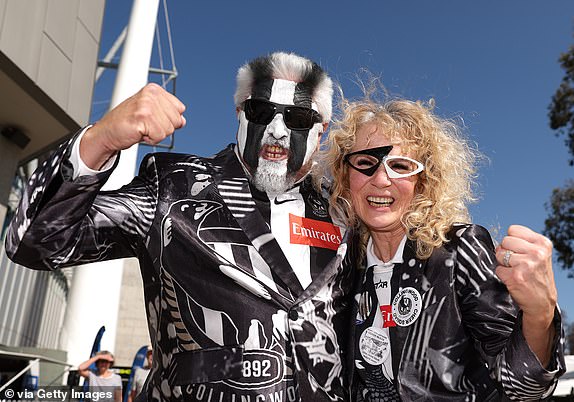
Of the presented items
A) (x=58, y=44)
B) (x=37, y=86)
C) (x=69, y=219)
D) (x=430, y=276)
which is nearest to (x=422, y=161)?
(x=430, y=276)

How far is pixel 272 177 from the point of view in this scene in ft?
7.62

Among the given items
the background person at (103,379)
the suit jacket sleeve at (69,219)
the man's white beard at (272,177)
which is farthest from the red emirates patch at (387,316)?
the background person at (103,379)

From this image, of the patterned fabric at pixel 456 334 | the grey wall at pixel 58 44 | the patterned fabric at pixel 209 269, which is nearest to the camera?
the patterned fabric at pixel 456 334

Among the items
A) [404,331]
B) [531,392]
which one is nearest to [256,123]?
[404,331]

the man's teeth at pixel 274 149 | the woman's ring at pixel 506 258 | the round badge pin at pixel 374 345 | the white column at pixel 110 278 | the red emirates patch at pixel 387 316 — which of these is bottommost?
the round badge pin at pixel 374 345

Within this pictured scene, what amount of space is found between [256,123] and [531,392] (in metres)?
1.48

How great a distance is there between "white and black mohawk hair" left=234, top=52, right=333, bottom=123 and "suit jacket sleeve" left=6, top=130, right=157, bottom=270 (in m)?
0.76

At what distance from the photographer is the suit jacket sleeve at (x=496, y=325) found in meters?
1.60

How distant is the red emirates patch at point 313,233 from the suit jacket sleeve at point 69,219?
1.90 feet

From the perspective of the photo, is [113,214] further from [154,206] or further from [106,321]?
[106,321]

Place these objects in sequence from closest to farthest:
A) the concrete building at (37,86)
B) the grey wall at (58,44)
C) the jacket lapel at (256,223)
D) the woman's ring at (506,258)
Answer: the woman's ring at (506,258)
the jacket lapel at (256,223)
the grey wall at (58,44)
the concrete building at (37,86)

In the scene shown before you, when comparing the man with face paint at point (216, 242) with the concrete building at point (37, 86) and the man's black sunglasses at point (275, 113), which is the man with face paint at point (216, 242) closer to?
the man's black sunglasses at point (275, 113)

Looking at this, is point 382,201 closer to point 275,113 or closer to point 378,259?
point 378,259

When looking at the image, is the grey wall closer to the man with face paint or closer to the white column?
the white column
